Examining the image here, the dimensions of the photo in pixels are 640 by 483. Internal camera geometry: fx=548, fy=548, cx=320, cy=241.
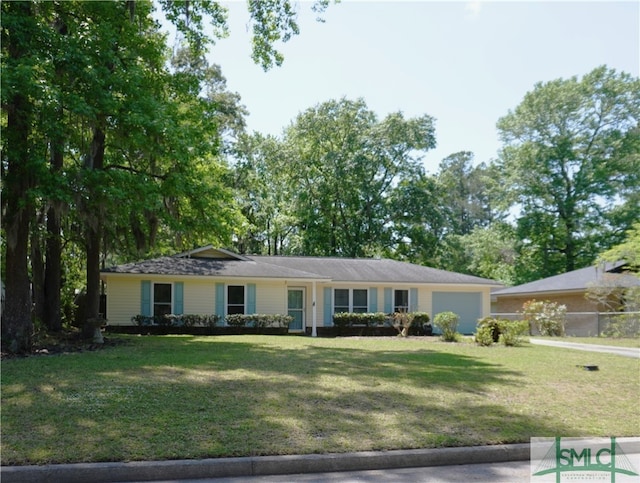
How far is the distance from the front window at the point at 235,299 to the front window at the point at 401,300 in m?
7.59

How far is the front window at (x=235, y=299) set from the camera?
24.0 metres

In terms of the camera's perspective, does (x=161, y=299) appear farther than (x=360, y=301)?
No

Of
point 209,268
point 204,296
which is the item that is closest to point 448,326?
point 204,296

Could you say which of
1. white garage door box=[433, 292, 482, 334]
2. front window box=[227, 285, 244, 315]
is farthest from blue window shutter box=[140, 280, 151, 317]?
Answer: white garage door box=[433, 292, 482, 334]

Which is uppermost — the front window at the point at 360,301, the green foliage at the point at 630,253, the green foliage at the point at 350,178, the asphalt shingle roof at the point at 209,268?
the green foliage at the point at 350,178

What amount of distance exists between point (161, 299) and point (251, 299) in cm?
381

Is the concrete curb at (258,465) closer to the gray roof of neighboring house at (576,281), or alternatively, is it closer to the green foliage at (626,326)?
the green foliage at (626,326)

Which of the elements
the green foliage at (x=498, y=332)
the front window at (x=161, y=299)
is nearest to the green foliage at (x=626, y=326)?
the green foliage at (x=498, y=332)

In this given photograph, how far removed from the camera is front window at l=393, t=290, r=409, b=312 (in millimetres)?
26844

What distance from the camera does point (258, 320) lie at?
923 inches

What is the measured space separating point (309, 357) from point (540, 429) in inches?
277

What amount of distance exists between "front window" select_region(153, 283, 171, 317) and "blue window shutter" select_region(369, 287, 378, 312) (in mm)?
9408

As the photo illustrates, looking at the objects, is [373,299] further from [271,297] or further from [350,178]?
[350,178]

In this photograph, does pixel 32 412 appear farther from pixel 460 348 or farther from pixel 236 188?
pixel 236 188
